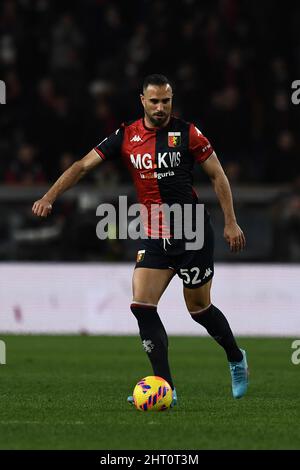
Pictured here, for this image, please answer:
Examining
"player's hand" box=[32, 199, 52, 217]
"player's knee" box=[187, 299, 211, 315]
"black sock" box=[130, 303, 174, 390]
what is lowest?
"black sock" box=[130, 303, 174, 390]

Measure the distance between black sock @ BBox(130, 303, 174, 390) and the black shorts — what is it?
0.34 m

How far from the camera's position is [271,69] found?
64.8 feet

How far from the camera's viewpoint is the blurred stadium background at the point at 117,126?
55.5 ft

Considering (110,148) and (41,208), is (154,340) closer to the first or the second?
(41,208)

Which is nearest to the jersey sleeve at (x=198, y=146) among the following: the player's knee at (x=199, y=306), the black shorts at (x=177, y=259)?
the black shorts at (x=177, y=259)

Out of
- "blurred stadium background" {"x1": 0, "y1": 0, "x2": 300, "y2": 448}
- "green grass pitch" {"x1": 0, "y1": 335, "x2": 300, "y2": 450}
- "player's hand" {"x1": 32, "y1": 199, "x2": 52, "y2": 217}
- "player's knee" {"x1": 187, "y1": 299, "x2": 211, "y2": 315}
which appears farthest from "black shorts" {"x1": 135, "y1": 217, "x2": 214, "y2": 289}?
"blurred stadium background" {"x1": 0, "y1": 0, "x2": 300, "y2": 448}

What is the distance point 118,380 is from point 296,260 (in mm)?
6548

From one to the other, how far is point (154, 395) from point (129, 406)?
1.48ft

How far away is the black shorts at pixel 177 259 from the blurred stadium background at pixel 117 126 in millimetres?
4806

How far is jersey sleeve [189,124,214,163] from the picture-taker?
9070mm

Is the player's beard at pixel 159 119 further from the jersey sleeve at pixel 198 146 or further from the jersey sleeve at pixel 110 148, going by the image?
the jersey sleeve at pixel 110 148

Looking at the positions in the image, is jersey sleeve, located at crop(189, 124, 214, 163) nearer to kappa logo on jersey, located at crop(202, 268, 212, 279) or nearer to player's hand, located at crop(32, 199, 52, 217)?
kappa logo on jersey, located at crop(202, 268, 212, 279)
